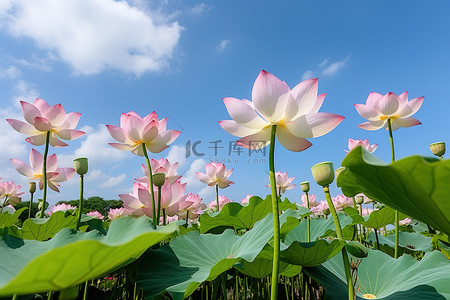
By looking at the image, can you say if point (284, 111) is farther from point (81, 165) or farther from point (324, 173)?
point (81, 165)

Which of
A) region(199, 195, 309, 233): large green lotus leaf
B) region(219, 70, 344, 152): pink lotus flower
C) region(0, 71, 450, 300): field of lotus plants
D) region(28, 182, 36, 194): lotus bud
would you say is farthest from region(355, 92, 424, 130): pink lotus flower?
region(28, 182, 36, 194): lotus bud

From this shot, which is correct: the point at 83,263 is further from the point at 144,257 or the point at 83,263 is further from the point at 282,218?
the point at 282,218

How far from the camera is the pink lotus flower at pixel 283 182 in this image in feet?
9.63

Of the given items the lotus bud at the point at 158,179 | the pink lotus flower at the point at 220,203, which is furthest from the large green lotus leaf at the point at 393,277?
the pink lotus flower at the point at 220,203

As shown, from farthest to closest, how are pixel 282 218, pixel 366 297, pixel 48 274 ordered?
pixel 282 218
pixel 366 297
pixel 48 274

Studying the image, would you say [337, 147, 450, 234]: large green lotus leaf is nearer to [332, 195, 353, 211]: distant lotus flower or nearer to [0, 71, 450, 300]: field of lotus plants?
[0, 71, 450, 300]: field of lotus plants

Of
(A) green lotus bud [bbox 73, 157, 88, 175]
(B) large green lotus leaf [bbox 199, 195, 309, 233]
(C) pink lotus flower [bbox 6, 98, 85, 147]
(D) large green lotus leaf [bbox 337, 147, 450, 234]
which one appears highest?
(C) pink lotus flower [bbox 6, 98, 85, 147]

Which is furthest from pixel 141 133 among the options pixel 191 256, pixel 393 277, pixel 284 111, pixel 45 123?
pixel 393 277

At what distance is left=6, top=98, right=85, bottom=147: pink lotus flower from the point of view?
61.0 inches

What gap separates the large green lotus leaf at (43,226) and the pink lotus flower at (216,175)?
115cm

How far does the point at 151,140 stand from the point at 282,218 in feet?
2.46

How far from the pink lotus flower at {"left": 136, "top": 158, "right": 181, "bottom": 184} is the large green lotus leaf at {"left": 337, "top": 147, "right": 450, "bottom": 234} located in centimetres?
115

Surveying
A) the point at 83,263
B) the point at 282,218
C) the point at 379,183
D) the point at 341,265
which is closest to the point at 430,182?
the point at 379,183

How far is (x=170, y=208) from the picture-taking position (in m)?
1.59
